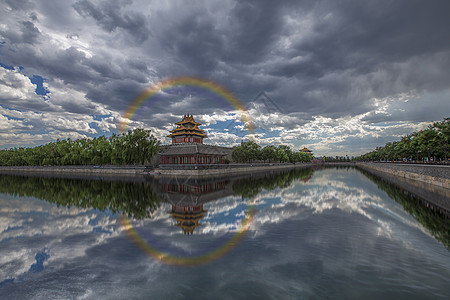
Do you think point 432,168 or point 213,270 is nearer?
point 213,270

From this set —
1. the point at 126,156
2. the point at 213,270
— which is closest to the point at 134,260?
the point at 213,270

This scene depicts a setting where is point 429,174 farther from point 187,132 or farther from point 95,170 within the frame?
point 95,170

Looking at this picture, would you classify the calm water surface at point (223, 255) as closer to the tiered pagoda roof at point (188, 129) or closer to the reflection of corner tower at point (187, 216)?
the reflection of corner tower at point (187, 216)

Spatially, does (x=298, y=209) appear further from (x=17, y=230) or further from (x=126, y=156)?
(x=126, y=156)

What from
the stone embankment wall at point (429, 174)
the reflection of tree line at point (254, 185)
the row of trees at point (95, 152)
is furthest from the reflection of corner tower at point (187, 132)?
the stone embankment wall at point (429, 174)

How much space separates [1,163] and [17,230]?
13037 centimetres

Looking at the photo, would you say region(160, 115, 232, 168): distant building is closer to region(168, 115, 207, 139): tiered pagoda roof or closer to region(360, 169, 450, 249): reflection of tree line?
region(168, 115, 207, 139): tiered pagoda roof

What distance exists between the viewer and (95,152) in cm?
7194

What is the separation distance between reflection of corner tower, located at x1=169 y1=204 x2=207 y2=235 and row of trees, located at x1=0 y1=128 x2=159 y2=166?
4795 cm

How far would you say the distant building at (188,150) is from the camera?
6500cm

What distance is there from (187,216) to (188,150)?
2024 inches

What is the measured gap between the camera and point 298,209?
18328mm

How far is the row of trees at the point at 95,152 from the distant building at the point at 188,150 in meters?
5.33

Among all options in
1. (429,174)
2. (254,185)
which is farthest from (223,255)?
(429,174)
